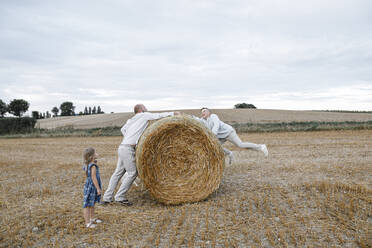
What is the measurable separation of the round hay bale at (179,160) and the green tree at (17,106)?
86761 millimetres

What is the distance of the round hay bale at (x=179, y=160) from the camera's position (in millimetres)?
5309

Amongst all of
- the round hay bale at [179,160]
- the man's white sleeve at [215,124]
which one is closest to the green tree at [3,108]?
the man's white sleeve at [215,124]

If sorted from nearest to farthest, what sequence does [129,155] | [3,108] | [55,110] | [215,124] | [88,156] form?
[88,156], [129,155], [215,124], [3,108], [55,110]

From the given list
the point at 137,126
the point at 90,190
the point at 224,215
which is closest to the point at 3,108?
the point at 137,126

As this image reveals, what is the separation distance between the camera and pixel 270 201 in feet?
16.9

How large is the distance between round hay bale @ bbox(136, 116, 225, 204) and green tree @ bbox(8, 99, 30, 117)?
3416 inches

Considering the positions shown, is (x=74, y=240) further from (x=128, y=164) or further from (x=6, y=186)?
(x=6, y=186)

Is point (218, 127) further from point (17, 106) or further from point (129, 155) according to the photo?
point (17, 106)

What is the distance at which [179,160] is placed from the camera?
5.56m

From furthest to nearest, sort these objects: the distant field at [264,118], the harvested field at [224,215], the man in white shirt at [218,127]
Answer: the distant field at [264,118], the man in white shirt at [218,127], the harvested field at [224,215]

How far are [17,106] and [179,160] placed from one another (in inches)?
3445

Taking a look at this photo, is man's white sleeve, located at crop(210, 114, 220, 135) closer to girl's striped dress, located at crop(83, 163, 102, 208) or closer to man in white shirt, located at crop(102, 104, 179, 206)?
man in white shirt, located at crop(102, 104, 179, 206)

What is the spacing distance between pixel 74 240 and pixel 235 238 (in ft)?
7.22

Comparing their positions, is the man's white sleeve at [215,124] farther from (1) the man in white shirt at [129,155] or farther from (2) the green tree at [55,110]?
(2) the green tree at [55,110]
